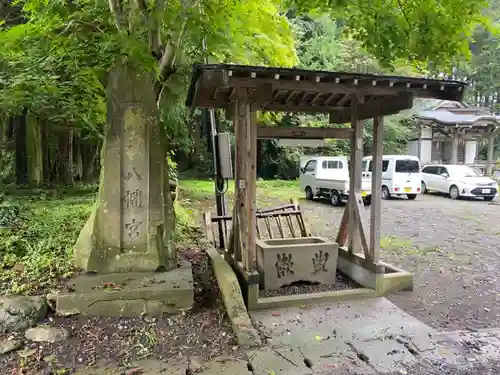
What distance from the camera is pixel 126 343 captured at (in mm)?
4043

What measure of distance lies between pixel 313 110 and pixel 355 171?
47.6 inches

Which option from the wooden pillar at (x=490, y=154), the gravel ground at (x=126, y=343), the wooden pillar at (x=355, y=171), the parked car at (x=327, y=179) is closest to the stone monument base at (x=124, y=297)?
the gravel ground at (x=126, y=343)

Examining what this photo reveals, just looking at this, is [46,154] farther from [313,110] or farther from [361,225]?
[361,225]

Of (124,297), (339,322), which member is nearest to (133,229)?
(124,297)

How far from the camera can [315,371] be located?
11.6 ft

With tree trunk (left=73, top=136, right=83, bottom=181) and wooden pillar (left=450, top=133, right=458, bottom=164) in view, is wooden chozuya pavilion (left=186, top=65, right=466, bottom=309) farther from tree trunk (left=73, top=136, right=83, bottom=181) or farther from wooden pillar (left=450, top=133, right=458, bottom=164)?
wooden pillar (left=450, top=133, right=458, bottom=164)

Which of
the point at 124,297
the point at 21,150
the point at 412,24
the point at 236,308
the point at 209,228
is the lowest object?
the point at 236,308

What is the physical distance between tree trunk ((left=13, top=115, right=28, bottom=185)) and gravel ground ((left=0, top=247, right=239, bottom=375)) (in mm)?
10246

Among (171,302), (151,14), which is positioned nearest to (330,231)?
(171,302)

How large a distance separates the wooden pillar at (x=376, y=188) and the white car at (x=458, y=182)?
14287 mm

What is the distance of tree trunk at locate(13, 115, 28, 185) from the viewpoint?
12711 millimetres

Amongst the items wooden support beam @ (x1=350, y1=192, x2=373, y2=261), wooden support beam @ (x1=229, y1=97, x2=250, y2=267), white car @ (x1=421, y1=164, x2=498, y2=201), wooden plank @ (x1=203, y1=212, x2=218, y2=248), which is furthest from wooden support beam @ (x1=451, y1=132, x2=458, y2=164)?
wooden support beam @ (x1=229, y1=97, x2=250, y2=267)

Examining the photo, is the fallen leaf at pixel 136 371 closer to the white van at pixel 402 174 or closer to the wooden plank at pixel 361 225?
the wooden plank at pixel 361 225

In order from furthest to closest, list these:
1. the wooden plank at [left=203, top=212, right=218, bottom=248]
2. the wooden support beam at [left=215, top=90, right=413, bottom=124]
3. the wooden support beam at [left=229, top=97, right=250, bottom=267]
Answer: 1. the wooden plank at [left=203, top=212, right=218, bottom=248]
2. the wooden support beam at [left=215, top=90, right=413, bottom=124]
3. the wooden support beam at [left=229, top=97, right=250, bottom=267]
